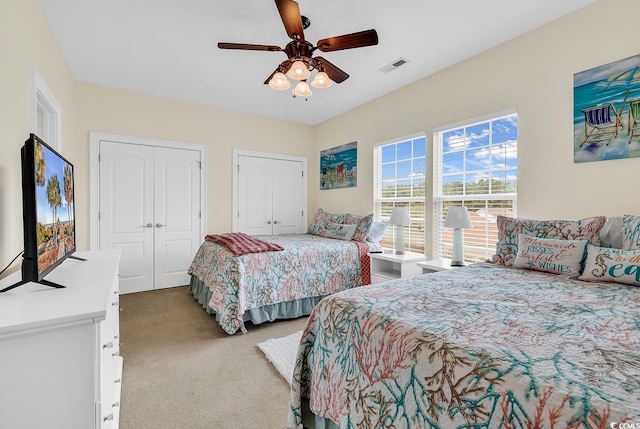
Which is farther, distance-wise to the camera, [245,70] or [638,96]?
[245,70]

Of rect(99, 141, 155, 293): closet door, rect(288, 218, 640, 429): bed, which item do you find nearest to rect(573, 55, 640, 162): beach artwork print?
rect(288, 218, 640, 429): bed

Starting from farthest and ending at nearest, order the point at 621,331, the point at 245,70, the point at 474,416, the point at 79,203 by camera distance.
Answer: the point at 79,203 < the point at 245,70 < the point at 621,331 < the point at 474,416

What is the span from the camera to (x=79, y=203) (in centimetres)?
367

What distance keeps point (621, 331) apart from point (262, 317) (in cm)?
257

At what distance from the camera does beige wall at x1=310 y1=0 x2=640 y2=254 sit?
216 centimetres

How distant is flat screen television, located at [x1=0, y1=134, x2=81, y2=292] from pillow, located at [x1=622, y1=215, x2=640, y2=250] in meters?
2.99

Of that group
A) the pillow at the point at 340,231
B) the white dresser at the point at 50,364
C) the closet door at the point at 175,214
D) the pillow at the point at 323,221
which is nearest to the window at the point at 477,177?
the pillow at the point at 340,231

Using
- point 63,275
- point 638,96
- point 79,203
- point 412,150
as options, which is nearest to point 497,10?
point 638,96

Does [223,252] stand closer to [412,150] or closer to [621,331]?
[412,150]

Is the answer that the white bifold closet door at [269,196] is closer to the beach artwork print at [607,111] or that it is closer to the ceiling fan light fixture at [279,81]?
the ceiling fan light fixture at [279,81]

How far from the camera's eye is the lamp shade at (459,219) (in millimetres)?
2766

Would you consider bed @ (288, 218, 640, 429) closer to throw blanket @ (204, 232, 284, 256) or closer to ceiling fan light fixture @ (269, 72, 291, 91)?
throw blanket @ (204, 232, 284, 256)

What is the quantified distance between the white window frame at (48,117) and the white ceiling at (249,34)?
65 centimetres
